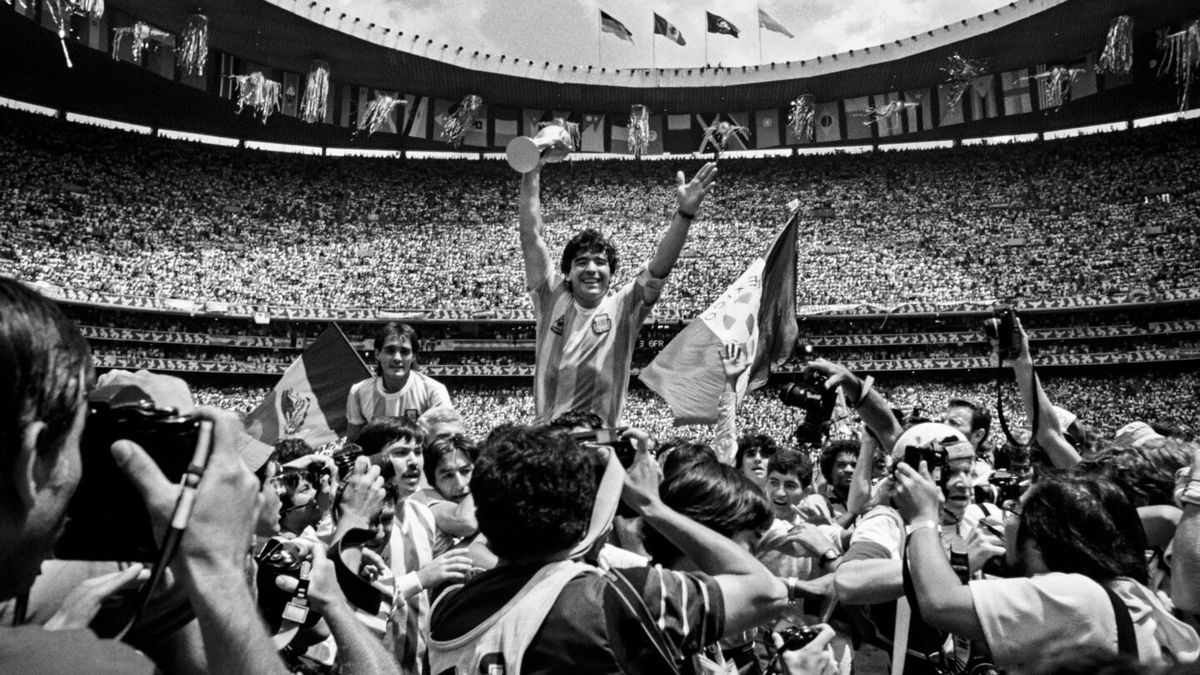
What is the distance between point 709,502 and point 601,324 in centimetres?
208

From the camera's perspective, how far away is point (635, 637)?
204 centimetres

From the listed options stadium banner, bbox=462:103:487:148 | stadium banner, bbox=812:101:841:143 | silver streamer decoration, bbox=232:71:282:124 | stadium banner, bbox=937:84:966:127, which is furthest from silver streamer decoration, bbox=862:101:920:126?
silver streamer decoration, bbox=232:71:282:124

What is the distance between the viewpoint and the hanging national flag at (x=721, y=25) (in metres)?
35.4

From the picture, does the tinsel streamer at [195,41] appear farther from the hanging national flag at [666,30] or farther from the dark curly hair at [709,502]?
the dark curly hair at [709,502]

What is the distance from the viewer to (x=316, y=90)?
3434cm

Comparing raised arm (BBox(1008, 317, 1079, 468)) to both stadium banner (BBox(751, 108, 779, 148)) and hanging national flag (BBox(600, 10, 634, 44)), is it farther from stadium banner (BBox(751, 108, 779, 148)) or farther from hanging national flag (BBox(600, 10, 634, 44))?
stadium banner (BBox(751, 108, 779, 148))

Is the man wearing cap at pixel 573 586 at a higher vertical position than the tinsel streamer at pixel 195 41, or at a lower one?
lower

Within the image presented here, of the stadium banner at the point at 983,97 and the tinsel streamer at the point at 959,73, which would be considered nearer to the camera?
the tinsel streamer at the point at 959,73

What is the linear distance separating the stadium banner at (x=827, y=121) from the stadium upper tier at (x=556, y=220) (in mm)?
2631

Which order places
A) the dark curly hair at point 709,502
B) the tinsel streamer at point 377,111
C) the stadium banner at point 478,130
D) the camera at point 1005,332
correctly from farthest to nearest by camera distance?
the stadium banner at point 478,130
the tinsel streamer at point 377,111
the camera at point 1005,332
the dark curly hair at point 709,502

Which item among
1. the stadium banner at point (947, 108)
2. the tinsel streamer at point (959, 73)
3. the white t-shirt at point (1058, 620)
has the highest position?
the tinsel streamer at point (959, 73)

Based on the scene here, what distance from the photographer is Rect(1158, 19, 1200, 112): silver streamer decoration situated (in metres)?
30.2

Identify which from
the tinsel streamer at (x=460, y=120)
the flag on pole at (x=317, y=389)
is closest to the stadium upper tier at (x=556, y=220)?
the tinsel streamer at (x=460, y=120)

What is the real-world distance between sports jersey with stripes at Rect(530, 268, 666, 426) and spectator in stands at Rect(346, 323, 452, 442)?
979mm
